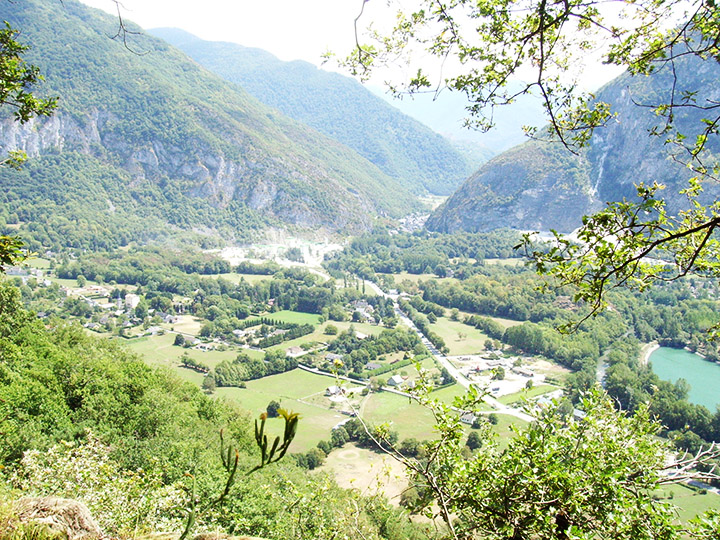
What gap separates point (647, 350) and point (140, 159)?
121354mm

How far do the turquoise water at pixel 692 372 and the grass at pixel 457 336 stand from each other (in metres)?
18.3

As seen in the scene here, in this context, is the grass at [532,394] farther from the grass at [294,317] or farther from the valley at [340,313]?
the grass at [294,317]

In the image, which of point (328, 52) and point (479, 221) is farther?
point (479, 221)

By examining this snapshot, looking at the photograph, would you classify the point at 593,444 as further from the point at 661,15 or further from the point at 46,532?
the point at 46,532

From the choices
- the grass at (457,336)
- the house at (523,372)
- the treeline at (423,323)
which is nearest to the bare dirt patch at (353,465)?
the house at (523,372)

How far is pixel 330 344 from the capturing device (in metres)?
54.9

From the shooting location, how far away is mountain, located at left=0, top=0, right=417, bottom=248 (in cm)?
10231

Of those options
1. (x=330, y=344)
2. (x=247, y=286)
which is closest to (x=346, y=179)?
(x=247, y=286)

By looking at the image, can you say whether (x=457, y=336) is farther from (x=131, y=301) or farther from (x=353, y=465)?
(x=131, y=301)

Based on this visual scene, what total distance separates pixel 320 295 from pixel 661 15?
7100cm

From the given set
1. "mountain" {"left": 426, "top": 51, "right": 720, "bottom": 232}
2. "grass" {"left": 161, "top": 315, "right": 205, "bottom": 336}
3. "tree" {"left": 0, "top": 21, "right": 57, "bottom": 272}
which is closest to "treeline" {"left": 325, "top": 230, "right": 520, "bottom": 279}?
"mountain" {"left": 426, "top": 51, "right": 720, "bottom": 232}

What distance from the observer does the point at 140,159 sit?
124000mm

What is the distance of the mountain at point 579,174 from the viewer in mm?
98625

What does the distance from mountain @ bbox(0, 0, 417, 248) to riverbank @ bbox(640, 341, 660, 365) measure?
287ft
